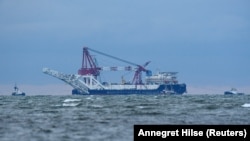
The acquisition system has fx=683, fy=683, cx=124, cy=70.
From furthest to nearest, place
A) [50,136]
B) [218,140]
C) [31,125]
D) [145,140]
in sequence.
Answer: [31,125] → [50,136] → [218,140] → [145,140]

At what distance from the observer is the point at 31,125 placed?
2062 inches

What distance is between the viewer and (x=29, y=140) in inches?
1553

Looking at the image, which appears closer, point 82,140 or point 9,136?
point 82,140

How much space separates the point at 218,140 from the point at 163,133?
2.36 metres

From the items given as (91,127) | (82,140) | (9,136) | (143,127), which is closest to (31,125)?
(91,127)

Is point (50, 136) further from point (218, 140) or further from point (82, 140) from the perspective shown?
point (218, 140)

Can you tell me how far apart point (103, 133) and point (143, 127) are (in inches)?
715

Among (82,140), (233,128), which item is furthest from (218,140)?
(82,140)

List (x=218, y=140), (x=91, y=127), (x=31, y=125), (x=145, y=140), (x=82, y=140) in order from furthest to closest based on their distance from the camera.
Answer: (x=31, y=125) → (x=91, y=127) → (x=82, y=140) → (x=218, y=140) → (x=145, y=140)

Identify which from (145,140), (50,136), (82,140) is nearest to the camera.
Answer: (145,140)

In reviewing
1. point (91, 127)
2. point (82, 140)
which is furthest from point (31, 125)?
point (82, 140)

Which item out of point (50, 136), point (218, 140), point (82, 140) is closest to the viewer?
point (218, 140)

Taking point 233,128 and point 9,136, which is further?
point 9,136

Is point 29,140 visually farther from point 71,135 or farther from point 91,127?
point 91,127
